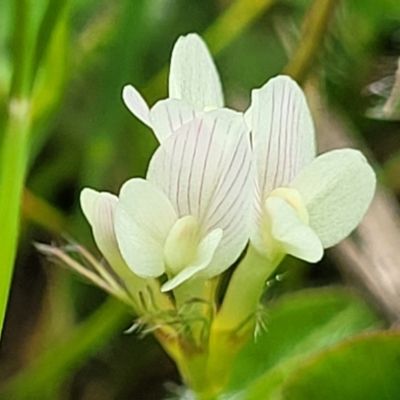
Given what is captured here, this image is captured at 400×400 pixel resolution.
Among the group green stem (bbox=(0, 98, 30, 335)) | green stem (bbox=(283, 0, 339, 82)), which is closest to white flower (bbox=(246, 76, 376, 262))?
green stem (bbox=(0, 98, 30, 335))

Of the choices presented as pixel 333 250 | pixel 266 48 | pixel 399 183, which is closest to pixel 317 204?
pixel 333 250

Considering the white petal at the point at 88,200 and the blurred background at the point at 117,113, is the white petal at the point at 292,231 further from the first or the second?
the blurred background at the point at 117,113

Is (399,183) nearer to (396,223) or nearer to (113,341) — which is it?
(396,223)

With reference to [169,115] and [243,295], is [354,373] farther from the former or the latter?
[169,115]

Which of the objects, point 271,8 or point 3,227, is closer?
point 3,227

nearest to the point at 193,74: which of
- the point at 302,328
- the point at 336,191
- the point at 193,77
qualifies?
the point at 193,77
